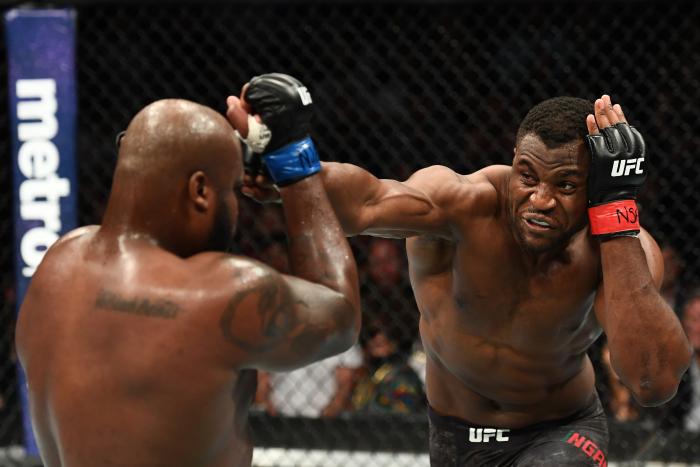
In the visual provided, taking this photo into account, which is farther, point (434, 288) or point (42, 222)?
point (42, 222)

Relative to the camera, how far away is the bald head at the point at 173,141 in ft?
4.25

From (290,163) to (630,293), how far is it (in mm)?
720

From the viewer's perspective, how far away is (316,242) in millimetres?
1411

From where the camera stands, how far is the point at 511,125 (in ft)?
10.9

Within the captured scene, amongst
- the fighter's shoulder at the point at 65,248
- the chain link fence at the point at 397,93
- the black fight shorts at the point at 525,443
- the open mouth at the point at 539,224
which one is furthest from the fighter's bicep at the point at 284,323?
the chain link fence at the point at 397,93

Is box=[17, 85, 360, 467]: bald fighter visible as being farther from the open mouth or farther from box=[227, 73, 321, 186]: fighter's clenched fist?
the open mouth

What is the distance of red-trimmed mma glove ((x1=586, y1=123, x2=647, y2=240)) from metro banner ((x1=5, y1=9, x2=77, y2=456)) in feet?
6.13

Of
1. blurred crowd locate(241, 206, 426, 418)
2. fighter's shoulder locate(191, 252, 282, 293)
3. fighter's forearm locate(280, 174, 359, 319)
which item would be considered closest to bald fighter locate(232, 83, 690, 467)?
fighter's forearm locate(280, 174, 359, 319)

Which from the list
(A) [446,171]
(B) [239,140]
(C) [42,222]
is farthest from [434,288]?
(C) [42,222]

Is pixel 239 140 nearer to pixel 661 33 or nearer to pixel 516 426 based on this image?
pixel 516 426

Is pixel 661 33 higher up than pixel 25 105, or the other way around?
pixel 661 33

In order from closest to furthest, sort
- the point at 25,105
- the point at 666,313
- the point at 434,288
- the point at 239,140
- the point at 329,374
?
the point at 239,140 → the point at 666,313 → the point at 434,288 → the point at 25,105 → the point at 329,374

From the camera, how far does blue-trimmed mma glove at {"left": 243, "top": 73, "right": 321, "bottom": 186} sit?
1449mm

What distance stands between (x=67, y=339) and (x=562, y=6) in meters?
2.35
